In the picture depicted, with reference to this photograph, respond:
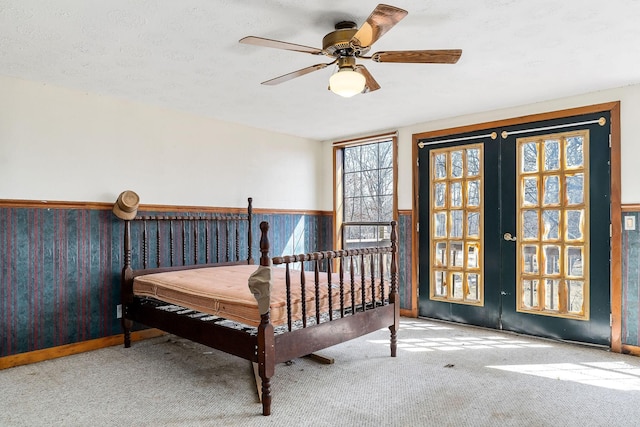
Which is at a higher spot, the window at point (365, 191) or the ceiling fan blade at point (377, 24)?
the ceiling fan blade at point (377, 24)

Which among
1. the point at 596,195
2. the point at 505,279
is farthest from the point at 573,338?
the point at 596,195

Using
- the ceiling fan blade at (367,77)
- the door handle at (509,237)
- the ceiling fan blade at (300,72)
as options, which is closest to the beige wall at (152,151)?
the door handle at (509,237)

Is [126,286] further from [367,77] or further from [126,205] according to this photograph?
[367,77]

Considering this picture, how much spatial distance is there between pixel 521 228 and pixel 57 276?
4283 millimetres

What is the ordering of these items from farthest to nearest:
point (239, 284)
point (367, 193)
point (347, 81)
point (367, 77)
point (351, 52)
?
point (367, 193)
point (239, 284)
point (367, 77)
point (351, 52)
point (347, 81)

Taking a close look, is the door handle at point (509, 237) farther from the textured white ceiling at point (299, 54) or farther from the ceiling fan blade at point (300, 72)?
the ceiling fan blade at point (300, 72)

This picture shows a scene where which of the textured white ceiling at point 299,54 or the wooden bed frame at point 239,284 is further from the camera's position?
the wooden bed frame at point 239,284

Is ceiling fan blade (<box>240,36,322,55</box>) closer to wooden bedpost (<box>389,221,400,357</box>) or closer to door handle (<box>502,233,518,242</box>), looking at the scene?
wooden bedpost (<box>389,221,400,357</box>)

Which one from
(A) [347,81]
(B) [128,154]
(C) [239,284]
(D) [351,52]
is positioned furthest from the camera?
(B) [128,154]

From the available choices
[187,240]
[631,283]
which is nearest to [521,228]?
[631,283]

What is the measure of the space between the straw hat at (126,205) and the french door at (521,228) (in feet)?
10.1

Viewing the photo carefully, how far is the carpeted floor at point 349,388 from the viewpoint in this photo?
2441 mm

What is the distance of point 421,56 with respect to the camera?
2.30 m

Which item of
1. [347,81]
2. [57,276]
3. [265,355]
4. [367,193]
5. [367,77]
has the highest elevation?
[367,77]
